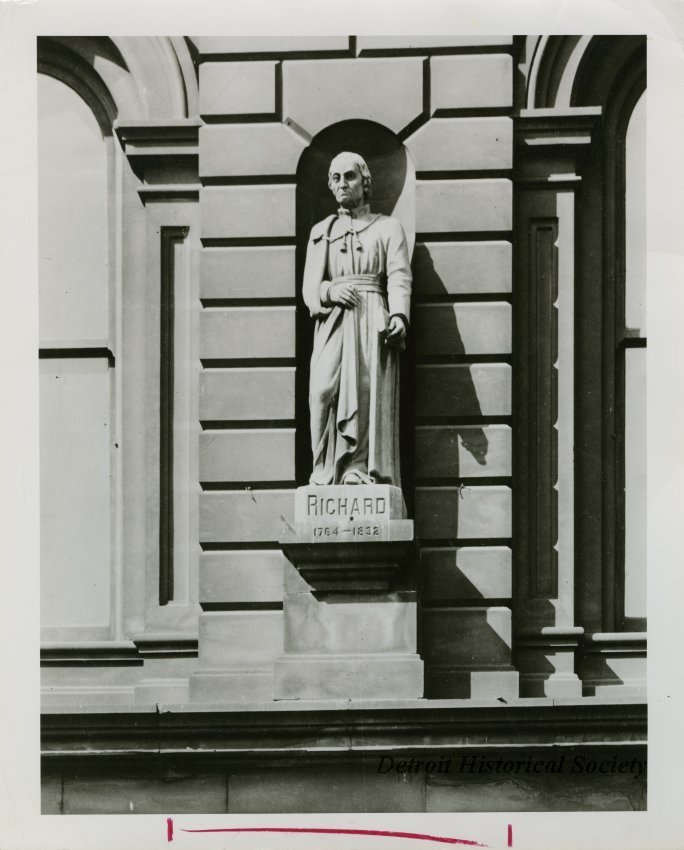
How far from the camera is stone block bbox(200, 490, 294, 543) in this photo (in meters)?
14.7

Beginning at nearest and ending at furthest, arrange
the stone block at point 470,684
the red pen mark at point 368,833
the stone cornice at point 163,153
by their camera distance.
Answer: the red pen mark at point 368,833, the stone block at point 470,684, the stone cornice at point 163,153

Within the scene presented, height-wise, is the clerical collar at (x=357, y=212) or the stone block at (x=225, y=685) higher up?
the clerical collar at (x=357, y=212)

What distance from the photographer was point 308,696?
46.2ft

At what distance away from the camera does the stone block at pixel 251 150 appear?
14844 millimetres

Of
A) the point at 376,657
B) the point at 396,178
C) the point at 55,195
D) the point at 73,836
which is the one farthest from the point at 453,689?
the point at 55,195

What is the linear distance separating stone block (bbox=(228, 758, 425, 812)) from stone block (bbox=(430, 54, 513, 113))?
504 cm

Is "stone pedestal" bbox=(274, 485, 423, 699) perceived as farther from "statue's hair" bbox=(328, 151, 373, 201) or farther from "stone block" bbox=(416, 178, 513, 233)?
"statue's hair" bbox=(328, 151, 373, 201)

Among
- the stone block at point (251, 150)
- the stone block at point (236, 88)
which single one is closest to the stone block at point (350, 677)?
the stone block at point (251, 150)

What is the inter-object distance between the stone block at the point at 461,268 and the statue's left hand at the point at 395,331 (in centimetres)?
58

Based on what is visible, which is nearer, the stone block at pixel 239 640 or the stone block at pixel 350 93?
the stone block at pixel 239 640

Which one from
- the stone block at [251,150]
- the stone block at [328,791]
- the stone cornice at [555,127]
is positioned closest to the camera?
the stone block at [328,791]

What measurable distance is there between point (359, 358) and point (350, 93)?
84.4 inches

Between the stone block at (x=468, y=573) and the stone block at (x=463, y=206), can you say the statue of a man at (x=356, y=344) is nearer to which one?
the stone block at (x=463, y=206)

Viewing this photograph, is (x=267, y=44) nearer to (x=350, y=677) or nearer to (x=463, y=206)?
(x=463, y=206)
